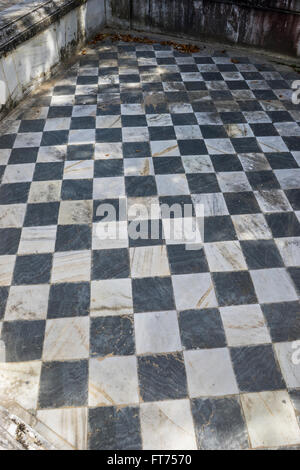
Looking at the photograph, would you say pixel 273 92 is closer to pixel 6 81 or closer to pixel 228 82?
pixel 228 82

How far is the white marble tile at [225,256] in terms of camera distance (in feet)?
10.4

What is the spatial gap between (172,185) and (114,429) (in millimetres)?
2445

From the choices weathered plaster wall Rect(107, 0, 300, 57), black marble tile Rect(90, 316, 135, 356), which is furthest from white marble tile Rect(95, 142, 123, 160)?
weathered plaster wall Rect(107, 0, 300, 57)

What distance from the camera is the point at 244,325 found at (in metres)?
2.79

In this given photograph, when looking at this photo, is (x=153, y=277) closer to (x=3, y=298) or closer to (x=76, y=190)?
(x=3, y=298)

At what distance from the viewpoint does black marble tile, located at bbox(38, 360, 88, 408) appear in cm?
239

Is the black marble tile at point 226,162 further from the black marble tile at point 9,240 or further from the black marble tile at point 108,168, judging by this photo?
the black marble tile at point 9,240

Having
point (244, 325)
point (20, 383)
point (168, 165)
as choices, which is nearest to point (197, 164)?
point (168, 165)

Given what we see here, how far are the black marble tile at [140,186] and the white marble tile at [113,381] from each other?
1.80 m

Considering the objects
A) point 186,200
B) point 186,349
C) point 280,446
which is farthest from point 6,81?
point 280,446

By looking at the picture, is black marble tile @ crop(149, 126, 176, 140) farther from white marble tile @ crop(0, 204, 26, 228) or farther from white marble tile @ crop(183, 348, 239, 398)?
white marble tile @ crop(183, 348, 239, 398)

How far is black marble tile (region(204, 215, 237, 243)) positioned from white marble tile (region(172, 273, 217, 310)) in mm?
448

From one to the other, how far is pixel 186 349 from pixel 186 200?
163cm

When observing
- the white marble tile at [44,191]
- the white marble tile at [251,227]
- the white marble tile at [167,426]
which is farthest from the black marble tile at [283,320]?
the white marble tile at [44,191]
